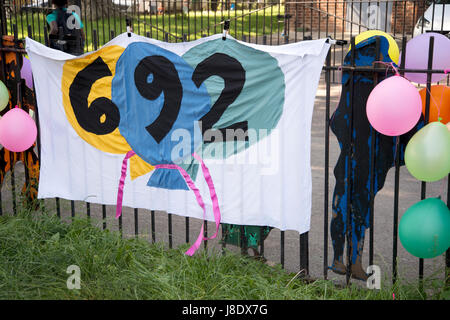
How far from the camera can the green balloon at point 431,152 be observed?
336cm

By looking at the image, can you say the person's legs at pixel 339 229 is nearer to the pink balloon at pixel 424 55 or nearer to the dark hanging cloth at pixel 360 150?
the dark hanging cloth at pixel 360 150

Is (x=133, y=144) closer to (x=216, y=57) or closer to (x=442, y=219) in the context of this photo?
(x=216, y=57)

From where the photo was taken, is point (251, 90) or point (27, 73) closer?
point (251, 90)

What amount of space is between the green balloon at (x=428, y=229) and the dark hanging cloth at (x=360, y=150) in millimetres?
443

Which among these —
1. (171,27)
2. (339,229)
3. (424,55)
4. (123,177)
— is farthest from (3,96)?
(171,27)

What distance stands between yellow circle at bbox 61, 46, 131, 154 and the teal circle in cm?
77

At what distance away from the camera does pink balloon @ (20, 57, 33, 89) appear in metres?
5.40

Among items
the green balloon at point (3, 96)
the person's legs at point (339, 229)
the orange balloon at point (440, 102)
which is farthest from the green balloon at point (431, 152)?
the green balloon at point (3, 96)

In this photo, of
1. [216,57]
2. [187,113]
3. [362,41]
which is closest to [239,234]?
[187,113]

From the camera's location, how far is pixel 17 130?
489 cm

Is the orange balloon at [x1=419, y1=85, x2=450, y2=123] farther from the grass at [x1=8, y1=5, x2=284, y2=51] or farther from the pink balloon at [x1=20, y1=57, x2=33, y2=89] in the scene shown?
the grass at [x1=8, y1=5, x2=284, y2=51]

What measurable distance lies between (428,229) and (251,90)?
1.55 m

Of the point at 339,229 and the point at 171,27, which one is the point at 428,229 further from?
the point at 171,27
